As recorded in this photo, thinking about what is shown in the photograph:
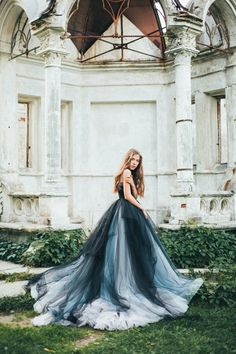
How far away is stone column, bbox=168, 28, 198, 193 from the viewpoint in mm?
9164

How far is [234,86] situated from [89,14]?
13.9ft

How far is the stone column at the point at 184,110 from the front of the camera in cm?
916

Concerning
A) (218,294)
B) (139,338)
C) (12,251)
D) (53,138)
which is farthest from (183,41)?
(139,338)

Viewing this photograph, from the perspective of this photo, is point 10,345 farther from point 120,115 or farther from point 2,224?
point 120,115

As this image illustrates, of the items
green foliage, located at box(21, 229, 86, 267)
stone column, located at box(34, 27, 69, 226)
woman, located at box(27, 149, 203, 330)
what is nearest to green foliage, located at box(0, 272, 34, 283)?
green foliage, located at box(21, 229, 86, 267)

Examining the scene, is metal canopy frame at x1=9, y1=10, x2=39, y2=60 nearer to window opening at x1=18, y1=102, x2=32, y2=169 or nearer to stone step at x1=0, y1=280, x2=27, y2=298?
window opening at x1=18, y1=102, x2=32, y2=169

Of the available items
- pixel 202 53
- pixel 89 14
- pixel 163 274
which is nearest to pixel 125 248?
pixel 163 274

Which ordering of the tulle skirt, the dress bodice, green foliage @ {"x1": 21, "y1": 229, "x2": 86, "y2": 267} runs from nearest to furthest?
the tulle skirt → the dress bodice → green foliage @ {"x1": 21, "y1": 229, "x2": 86, "y2": 267}

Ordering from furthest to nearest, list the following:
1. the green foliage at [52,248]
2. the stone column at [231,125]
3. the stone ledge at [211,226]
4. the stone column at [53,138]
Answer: the stone column at [231,125] → the stone column at [53,138] → the stone ledge at [211,226] → the green foliage at [52,248]

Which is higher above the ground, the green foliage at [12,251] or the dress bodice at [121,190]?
the dress bodice at [121,190]

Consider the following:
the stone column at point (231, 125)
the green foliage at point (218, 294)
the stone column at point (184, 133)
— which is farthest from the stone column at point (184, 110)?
the green foliage at point (218, 294)

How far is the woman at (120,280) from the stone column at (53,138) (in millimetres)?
2892

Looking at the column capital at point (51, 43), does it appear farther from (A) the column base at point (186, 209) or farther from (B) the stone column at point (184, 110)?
(A) the column base at point (186, 209)

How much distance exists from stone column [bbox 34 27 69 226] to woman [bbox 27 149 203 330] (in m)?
2.89
